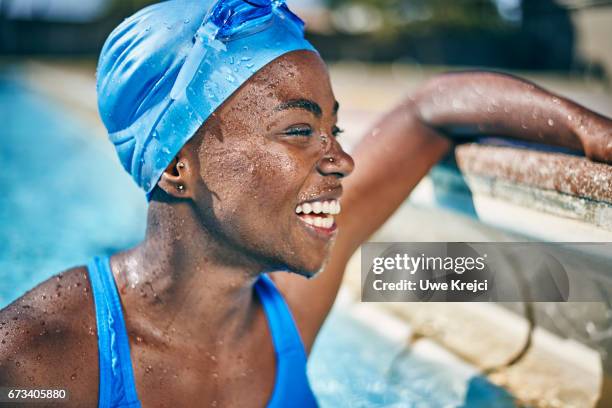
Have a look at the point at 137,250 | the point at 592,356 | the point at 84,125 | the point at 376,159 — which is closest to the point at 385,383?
the point at 592,356

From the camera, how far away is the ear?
1798 millimetres

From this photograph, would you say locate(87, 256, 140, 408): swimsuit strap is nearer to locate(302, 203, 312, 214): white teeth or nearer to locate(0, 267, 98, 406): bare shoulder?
locate(0, 267, 98, 406): bare shoulder

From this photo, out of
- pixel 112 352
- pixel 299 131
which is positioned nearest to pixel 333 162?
pixel 299 131

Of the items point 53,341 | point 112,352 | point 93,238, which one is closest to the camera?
point 53,341

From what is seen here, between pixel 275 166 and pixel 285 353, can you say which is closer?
pixel 275 166

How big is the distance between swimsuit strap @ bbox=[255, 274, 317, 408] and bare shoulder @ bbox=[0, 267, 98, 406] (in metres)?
0.61

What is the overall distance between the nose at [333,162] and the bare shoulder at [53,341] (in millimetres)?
784

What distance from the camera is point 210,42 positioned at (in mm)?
1725

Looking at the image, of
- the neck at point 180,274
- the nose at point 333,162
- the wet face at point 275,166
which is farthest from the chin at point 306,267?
the nose at point 333,162

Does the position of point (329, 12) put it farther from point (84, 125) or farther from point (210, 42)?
point (210, 42)

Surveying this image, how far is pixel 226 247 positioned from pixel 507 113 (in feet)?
3.58

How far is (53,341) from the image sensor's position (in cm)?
167

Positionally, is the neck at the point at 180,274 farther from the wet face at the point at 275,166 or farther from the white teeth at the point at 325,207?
the white teeth at the point at 325,207

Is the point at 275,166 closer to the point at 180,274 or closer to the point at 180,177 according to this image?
the point at 180,177
